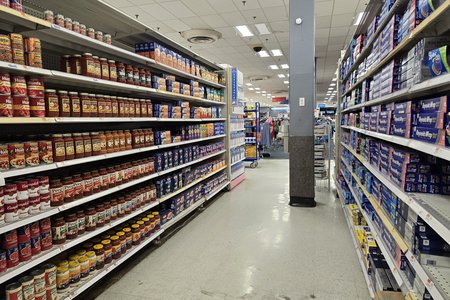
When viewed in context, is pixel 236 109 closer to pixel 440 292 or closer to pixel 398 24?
pixel 398 24

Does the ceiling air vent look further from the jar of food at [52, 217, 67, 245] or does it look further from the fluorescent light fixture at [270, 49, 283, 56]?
the jar of food at [52, 217, 67, 245]

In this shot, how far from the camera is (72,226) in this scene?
7.66 feet

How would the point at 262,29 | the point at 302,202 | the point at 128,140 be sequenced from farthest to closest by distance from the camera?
the point at 262,29 → the point at 302,202 → the point at 128,140

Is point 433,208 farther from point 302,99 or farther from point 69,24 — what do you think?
point 302,99

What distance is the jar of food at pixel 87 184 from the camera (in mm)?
2461

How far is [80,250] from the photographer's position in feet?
8.26

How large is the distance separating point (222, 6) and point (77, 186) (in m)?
5.61

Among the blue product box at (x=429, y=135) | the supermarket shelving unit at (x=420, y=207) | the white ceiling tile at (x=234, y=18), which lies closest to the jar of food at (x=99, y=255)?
the supermarket shelving unit at (x=420, y=207)

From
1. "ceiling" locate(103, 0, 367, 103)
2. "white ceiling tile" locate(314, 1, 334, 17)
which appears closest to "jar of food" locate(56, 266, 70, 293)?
"ceiling" locate(103, 0, 367, 103)

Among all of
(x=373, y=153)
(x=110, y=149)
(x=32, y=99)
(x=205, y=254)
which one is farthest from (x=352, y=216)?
(x=32, y=99)

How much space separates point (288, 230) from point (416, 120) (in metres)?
2.65

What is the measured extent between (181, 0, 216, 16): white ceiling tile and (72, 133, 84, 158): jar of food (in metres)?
4.99

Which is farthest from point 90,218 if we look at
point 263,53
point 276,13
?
point 263,53

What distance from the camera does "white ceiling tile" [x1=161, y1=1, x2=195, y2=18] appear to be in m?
6.43
